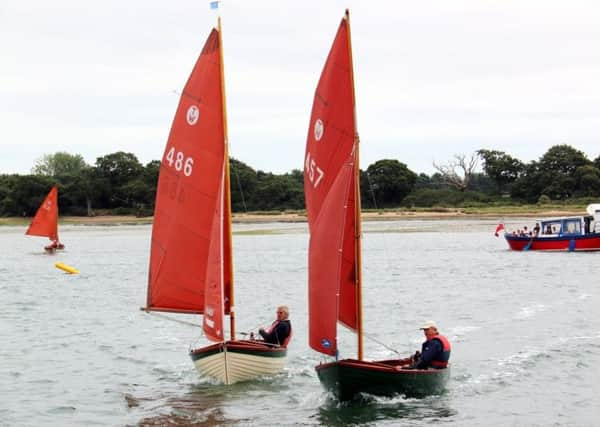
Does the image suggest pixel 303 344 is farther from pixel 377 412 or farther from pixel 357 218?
pixel 357 218

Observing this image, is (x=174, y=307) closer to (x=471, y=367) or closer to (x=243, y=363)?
(x=243, y=363)

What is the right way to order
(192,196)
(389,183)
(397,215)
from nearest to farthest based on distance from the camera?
1. (192,196)
2. (397,215)
3. (389,183)

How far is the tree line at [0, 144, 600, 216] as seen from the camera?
419ft

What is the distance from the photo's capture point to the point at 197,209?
2358cm

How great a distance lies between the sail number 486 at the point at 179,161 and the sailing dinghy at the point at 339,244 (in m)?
4.21

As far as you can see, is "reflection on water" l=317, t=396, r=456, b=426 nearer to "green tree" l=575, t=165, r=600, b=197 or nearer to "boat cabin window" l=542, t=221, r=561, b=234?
"boat cabin window" l=542, t=221, r=561, b=234

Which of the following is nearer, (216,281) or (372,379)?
(372,379)

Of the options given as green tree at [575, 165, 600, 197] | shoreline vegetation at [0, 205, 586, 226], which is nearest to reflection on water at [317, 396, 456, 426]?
shoreline vegetation at [0, 205, 586, 226]

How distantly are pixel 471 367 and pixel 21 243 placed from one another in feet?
266

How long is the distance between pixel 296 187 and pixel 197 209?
117745 millimetres

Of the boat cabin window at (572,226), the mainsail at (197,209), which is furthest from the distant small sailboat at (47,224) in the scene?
the mainsail at (197,209)

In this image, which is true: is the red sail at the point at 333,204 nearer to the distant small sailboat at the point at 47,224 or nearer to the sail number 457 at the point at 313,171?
the sail number 457 at the point at 313,171

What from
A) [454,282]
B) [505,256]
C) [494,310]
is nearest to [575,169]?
[505,256]

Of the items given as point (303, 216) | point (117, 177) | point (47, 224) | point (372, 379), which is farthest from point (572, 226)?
point (117, 177)
